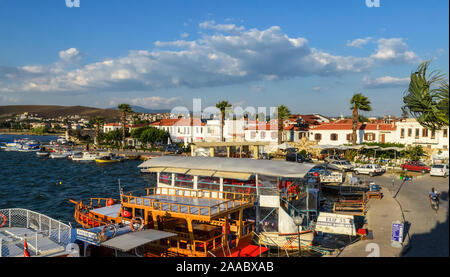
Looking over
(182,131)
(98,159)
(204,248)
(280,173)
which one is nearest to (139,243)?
(204,248)

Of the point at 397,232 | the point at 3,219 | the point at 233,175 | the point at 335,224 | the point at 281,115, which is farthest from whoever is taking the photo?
the point at 281,115

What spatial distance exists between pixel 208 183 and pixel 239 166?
6.26 feet

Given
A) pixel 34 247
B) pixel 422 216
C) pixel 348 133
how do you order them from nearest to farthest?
pixel 34 247, pixel 422 216, pixel 348 133

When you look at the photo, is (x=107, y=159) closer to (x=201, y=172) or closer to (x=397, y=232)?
(x=201, y=172)

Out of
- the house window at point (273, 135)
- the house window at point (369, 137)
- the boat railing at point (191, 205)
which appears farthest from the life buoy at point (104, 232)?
the house window at point (273, 135)

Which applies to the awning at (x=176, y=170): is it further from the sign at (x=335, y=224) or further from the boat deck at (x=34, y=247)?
the sign at (x=335, y=224)

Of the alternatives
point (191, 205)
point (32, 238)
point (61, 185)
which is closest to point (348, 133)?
point (61, 185)

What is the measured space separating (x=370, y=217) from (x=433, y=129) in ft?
44.0

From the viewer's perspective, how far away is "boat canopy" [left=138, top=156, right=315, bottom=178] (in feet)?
52.2

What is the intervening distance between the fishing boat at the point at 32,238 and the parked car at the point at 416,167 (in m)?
36.4

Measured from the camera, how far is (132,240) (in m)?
11.6

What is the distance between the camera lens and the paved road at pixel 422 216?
4705 millimetres

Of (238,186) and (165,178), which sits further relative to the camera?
(165,178)
